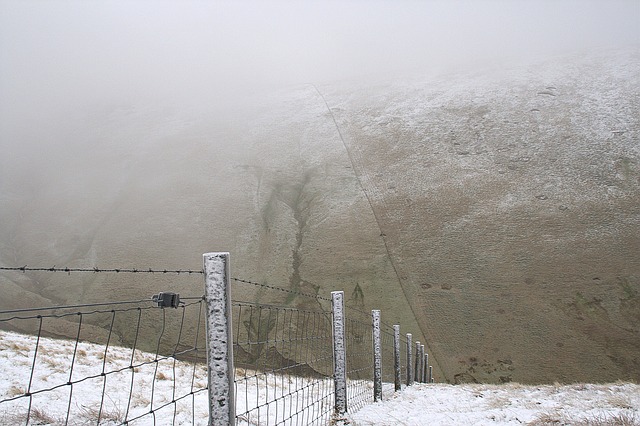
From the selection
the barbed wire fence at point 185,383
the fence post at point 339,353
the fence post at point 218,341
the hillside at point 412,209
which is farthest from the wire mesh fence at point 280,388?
the hillside at point 412,209

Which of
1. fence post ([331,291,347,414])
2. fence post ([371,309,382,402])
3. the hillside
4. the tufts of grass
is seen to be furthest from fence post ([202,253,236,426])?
the hillside

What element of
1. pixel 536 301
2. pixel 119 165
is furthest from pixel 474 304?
pixel 119 165

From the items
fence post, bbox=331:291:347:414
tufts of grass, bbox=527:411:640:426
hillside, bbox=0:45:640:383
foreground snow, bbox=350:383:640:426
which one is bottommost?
foreground snow, bbox=350:383:640:426

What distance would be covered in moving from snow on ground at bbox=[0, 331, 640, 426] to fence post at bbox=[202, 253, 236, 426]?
1.40 metres

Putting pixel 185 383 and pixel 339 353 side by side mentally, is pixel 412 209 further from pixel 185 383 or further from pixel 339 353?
pixel 339 353

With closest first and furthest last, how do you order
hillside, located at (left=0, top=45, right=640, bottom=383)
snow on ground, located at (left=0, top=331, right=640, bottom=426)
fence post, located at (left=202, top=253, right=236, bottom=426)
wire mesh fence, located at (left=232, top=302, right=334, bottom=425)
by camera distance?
fence post, located at (left=202, top=253, right=236, bottom=426)
wire mesh fence, located at (left=232, top=302, right=334, bottom=425)
snow on ground, located at (left=0, top=331, right=640, bottom=426)
hillside, located at (left=0, top=45, right=640, bottom=383)

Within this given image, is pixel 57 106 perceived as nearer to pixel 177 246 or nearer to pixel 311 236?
pixel 177 246

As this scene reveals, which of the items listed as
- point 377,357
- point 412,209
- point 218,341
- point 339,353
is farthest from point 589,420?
point 412,209

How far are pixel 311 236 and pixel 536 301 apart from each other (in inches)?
605

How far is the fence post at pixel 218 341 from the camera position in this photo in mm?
3430

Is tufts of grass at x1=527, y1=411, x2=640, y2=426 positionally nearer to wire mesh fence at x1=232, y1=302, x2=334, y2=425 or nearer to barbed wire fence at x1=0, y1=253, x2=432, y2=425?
barbed wire fence at x1=0, y1=253, x2=432, y2=425

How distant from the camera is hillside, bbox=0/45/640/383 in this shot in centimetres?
2650

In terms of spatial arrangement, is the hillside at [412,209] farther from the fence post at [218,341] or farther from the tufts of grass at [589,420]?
the fence post at [218,341]

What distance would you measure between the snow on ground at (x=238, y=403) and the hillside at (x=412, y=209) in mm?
16214
